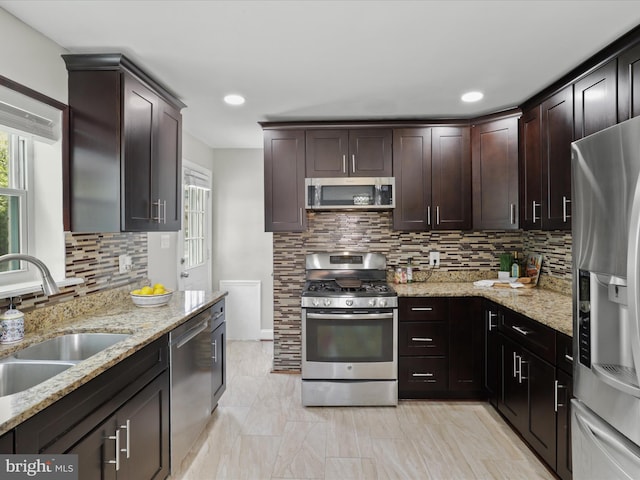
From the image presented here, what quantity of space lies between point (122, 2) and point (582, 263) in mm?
2201

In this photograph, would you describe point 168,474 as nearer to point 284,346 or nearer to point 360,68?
point 284,346

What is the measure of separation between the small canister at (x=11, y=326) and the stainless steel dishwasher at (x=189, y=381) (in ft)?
2.17

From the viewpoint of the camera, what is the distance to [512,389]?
2719 mm

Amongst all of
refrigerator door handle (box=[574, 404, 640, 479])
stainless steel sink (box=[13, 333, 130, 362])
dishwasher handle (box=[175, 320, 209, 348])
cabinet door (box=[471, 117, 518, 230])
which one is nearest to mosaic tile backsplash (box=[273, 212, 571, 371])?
cabinet door (box=[471, 117, 518, 230])

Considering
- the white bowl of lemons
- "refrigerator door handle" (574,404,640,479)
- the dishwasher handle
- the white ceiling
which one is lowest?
"refrigerator door handle" (574,404,640,479)

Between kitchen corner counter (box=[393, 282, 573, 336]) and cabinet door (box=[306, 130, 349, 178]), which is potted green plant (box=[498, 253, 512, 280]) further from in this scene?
cabinet door (box=[306, 130, 349, 178])

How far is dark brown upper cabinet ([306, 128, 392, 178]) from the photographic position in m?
3.60

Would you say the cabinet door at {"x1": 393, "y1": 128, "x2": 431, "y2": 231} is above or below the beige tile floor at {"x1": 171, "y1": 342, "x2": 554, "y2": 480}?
above

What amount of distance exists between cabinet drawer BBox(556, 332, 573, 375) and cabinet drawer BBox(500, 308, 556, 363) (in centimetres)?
4

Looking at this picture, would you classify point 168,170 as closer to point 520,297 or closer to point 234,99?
point 234,99

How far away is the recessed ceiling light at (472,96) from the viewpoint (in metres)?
2.93

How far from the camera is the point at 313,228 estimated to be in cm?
393

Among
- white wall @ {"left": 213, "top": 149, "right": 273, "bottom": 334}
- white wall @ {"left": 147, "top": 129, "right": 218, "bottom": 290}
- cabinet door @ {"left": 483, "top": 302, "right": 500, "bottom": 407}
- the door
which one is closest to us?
cabinet door @ {"left": 483, "top": 302, "right": 500, "bottom": 407}

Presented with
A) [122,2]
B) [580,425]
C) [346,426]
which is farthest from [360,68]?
[346,426]
